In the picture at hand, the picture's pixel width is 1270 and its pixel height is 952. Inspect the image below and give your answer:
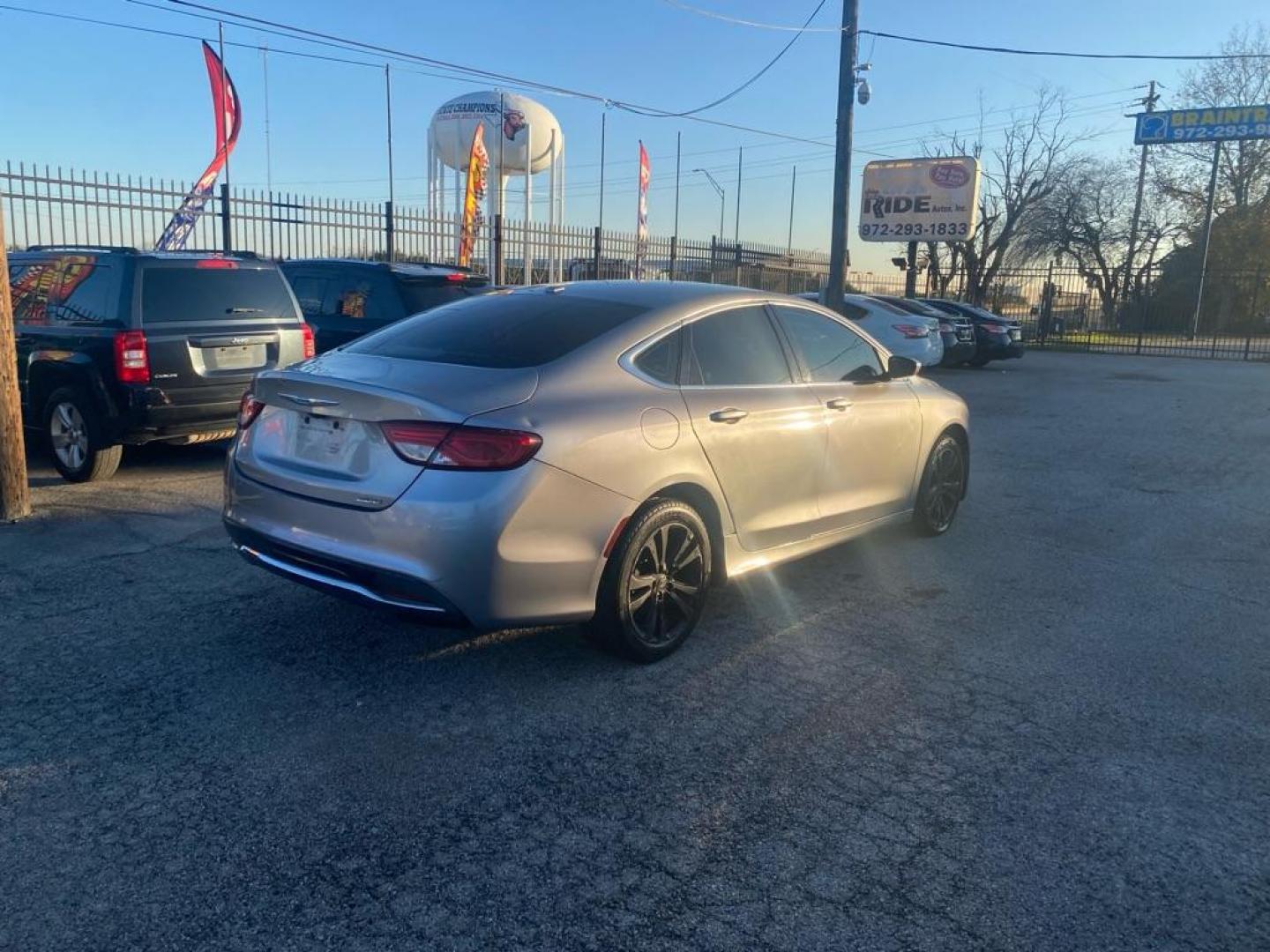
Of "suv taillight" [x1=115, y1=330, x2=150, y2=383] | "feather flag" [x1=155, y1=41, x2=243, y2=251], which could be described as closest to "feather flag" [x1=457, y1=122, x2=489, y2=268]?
"feather flag" [x1=155, y1=41, x2=243, y2=251]

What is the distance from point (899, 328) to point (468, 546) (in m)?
15.5

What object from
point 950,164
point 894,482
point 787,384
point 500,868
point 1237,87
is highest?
point 1237,87

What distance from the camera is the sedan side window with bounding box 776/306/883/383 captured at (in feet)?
17.6

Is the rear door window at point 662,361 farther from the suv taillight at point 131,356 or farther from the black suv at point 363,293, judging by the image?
the black suv at point 363,293

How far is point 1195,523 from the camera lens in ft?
24.5

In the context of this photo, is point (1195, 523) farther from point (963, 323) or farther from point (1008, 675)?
point (963, 323)

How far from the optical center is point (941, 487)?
265 inches

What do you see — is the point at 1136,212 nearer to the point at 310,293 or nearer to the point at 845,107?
the point at 845,107

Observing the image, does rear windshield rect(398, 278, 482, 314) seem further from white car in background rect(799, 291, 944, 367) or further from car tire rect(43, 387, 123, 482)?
white car in background rect(799, 291, 944, 367)

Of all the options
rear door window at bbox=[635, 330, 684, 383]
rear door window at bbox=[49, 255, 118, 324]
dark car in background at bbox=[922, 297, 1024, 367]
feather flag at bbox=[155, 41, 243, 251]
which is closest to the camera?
rear door window at bbox=[635, 330, 684, 383]

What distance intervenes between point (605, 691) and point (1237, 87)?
49.2 m

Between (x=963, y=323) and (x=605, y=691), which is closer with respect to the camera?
(x=605, y=691)

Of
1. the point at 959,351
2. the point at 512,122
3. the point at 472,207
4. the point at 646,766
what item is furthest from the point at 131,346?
the point at 512,122

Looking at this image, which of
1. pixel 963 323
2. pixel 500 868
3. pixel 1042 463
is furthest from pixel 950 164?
pixel 500 868
